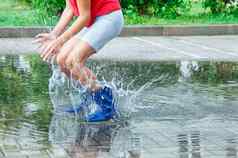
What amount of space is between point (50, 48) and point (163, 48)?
6947 millimetres

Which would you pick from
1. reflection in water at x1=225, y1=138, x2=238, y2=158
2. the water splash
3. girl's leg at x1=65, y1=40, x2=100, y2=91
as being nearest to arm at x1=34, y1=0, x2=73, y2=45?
girl's leg at x1=65, y1=40, x2=100, y2=91

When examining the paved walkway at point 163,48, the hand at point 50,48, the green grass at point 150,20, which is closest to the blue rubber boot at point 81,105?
the hand at point 50,48

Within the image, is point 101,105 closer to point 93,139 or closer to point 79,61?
point 79,61

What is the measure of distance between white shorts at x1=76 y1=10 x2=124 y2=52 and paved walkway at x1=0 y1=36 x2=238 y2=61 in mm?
4887

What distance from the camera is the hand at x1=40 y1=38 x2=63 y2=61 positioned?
6273 millimetres

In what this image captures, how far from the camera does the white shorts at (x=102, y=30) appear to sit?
648cm

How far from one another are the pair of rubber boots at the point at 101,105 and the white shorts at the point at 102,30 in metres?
0.42

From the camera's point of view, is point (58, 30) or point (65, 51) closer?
point (65, 51)

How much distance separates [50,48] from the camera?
630cm

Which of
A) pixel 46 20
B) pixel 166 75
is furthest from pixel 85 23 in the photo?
pixel 46 20

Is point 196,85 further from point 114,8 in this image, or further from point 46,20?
point 46,20

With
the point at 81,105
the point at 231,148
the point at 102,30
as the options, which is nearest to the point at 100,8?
the point at 102,30

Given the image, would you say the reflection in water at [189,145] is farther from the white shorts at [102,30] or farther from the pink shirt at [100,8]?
the pink shirt at [100,8]

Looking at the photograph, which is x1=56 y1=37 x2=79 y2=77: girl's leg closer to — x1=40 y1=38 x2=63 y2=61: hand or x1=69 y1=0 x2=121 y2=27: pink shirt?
x1=40 y1=38 x2=63 y2=61: hand
